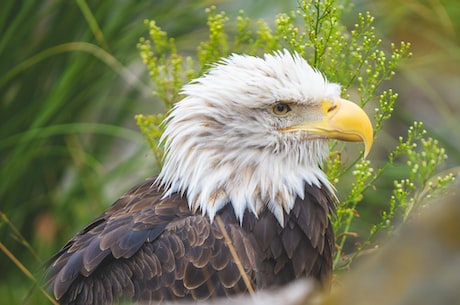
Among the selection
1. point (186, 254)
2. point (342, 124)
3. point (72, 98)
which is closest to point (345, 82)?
point (342, 124)

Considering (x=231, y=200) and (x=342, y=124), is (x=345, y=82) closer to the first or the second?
(x=342, y=124)

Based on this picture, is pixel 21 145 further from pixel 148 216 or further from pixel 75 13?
pixel 148 216

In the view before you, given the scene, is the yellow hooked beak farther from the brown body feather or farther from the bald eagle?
the brown body feather

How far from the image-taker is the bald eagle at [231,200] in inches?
171

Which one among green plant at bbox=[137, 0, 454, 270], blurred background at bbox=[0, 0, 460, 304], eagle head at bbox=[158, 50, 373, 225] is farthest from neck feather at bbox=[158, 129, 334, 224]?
blurred background at bbox=[0, 0, 460, 304]

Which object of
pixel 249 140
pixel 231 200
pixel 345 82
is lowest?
pixel 345 82

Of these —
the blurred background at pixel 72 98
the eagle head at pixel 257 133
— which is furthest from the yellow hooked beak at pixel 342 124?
the blurred background at pixel 72 98

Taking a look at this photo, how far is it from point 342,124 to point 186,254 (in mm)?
891

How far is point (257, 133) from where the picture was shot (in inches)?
179

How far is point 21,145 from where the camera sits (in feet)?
20.4

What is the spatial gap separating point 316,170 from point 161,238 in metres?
0.80

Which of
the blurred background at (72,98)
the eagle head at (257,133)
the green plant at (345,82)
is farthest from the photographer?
the blurred background at (72,98)

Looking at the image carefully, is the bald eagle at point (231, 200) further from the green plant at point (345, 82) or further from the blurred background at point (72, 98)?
the blurred background at point (72, 98)

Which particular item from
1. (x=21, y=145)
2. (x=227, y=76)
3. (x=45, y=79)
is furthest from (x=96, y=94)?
(x=227, y=76)
